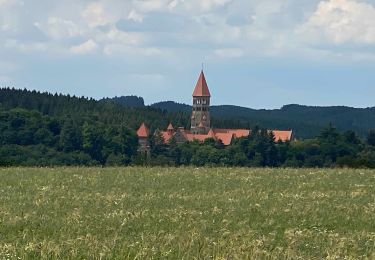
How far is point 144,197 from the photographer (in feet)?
73.5

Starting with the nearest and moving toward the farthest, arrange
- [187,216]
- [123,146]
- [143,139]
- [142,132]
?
1. [187,216]
2. [123,146]
3. [143,139]
4. [142,132]

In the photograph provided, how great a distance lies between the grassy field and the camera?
44.8 feet

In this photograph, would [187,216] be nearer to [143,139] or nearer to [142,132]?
[143,139]

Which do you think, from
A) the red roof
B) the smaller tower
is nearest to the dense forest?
the smaller tower

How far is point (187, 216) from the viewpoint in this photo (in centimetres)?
1834

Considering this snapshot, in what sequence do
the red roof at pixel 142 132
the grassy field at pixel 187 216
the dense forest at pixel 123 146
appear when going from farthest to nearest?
the red roof at pixel 142 132 < the dense forest at pixel 123 146 < the grassy field at pixel 187 216

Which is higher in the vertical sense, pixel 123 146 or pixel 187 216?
pixel 187 216

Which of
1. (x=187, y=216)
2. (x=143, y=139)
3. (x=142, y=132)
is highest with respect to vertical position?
(x=142, y=132)

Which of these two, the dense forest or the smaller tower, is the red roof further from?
the dense forest

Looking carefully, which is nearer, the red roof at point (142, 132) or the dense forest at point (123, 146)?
the dense forest at point (123, 146)

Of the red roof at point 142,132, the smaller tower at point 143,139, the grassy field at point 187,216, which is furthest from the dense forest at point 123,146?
the grassy field at point 187,216

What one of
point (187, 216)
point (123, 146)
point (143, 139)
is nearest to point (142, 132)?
point (143, 139)

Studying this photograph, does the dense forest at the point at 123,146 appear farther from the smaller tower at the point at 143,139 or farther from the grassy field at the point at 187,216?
the grassy field at the point at 187,216

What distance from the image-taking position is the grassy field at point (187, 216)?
44.8 ft
